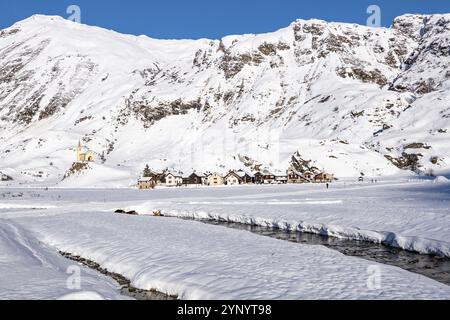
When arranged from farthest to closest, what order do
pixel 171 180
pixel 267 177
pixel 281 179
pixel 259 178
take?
1. pixel 171 180
2. pixel 281 179
3. pixel 259 178
4. pixel 267 177

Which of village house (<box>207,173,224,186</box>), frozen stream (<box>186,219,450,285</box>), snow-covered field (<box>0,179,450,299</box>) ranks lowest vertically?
frozen stream (<box>186,219,450,285</box>)

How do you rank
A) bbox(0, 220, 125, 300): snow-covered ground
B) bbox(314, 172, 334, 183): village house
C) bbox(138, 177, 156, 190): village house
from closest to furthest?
bbox(0, 220, 125, 300): snow-covered ground < bbox(138, 177, 156, 190): village house < bbox(314, 172, 334, 183): village house

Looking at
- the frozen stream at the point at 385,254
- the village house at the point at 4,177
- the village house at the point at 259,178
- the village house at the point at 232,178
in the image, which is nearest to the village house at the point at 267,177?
the village house at the point at 259,178

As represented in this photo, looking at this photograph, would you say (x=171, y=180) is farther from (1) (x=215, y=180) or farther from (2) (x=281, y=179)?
(2) (x=281, y=179)

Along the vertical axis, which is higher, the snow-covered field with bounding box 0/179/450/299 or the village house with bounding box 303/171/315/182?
the village house with bounding box 303/171/315/182

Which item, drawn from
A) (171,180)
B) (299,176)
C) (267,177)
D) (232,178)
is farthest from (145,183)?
(299,176)

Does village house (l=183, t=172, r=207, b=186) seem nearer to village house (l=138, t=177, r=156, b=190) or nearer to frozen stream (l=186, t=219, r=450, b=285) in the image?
village house (l=138, t=177, r=156, b=190)

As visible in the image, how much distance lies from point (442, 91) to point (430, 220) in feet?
568

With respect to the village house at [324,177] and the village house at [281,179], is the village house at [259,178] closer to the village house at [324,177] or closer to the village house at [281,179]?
the village house at [281,179]

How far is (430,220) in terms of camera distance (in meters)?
29.7

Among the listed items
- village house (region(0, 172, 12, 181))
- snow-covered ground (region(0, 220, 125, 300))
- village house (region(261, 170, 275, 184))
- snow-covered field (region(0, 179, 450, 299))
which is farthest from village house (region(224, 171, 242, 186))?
snow-covered ground (region(0, 220, 125, 300))

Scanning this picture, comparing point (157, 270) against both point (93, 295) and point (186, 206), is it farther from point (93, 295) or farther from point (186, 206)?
point (186, 206)

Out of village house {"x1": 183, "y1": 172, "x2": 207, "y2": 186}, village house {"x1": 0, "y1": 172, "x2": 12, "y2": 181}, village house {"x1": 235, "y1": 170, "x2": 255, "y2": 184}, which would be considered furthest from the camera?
village house {"x1": 0, "y1": 172, "x2": 12, "y2": 181}
